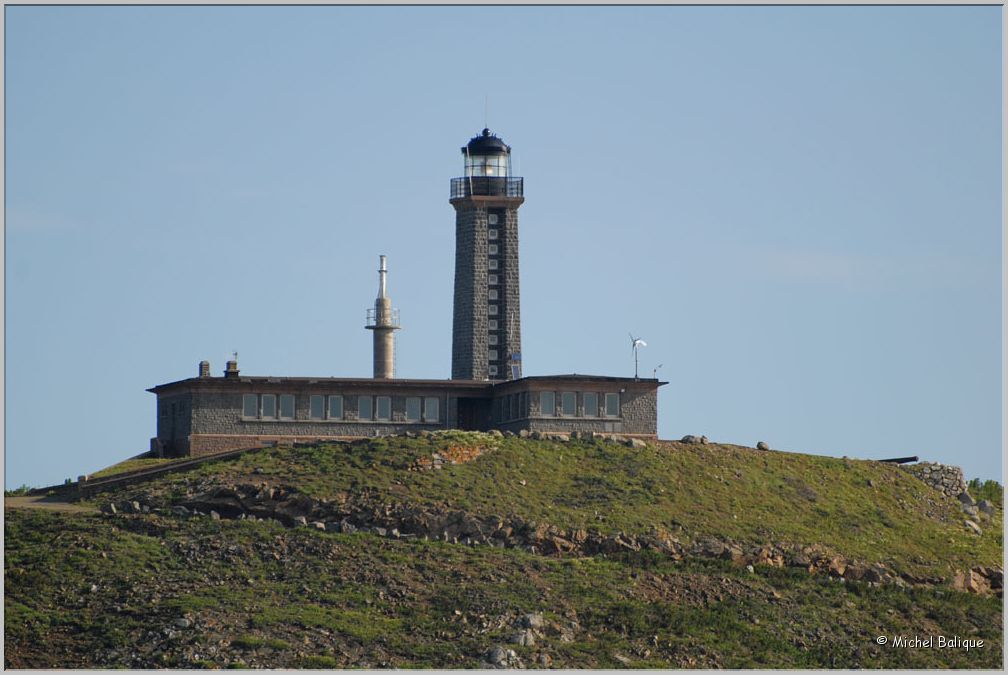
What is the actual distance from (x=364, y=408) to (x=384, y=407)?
2.80 ft

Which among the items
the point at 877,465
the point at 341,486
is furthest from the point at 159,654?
the point at 877,465

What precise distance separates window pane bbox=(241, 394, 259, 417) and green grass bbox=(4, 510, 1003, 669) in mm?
13214

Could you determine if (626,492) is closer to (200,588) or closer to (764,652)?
(764,652)

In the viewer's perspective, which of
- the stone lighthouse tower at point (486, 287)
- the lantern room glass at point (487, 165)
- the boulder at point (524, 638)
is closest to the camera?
the boulder at point (524, 638)

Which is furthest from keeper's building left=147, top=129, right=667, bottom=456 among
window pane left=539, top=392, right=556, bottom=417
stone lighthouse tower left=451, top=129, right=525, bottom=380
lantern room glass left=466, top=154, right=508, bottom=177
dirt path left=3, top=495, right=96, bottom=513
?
lantern room glass left=466, top=154, right=508, bottom=177

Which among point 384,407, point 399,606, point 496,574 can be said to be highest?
point 384,407

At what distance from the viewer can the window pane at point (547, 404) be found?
85062 millimetres

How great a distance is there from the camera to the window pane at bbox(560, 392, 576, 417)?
85312mm

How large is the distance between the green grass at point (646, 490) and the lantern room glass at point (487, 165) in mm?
21675

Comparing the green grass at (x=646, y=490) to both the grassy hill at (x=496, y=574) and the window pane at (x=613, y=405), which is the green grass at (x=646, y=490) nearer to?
the grassy hill at (x=496, y=574)

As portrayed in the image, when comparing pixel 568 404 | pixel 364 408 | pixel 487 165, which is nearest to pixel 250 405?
pixel 364 408

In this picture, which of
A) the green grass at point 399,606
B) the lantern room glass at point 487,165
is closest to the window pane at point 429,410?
the green grass at point 399,606

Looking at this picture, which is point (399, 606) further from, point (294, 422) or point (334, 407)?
point (334, 407)

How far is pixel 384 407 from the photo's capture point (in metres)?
86.9
